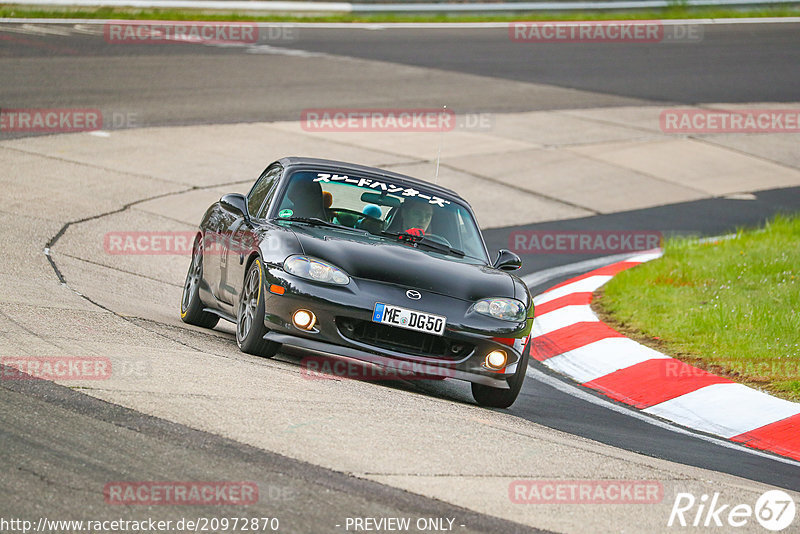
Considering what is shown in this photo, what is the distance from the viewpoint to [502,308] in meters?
7.54

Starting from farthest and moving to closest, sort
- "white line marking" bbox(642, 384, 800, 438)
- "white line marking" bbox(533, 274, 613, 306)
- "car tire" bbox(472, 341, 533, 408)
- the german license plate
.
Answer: "white line marking" bbox(533, 274, 613, 306), "white line marking" bbox(642, 384, 800, 438), "car tire" bbox(472, 341, 533, 408), the german license plate

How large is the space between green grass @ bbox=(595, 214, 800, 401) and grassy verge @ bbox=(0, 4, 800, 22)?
17140 mm

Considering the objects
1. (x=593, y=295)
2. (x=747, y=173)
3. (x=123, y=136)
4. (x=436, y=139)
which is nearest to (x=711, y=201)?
(x=747, y=173)

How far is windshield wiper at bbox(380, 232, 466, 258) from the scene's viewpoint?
8281 millimetres

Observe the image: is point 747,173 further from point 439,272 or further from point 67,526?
point 67,526

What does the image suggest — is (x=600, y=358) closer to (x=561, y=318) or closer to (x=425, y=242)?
(x=561, y=318)

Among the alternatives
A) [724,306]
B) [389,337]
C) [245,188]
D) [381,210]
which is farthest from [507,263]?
[245,188]

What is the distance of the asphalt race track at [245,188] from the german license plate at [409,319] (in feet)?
1.40

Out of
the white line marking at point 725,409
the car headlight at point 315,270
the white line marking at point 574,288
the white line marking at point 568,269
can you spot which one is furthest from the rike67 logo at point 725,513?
the white line marking at point 568,269

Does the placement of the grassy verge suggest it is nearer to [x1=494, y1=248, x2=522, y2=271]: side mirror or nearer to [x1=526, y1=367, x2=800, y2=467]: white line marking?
[x1=526, y1=367, x2=800, y2=467]: white line marking

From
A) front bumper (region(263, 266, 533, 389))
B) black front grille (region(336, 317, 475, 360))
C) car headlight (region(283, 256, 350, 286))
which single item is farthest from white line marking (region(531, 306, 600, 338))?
car headlight (region(283, 256, 350, 286))

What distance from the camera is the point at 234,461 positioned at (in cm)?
494

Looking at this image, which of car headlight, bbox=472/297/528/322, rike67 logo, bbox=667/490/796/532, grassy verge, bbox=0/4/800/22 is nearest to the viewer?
rike67 logo, bbox=667/490/796/532

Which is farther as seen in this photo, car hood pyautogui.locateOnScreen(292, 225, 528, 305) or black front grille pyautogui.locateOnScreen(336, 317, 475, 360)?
car hood pyautogui.locateOnScreen(292, 225, 528, 305)
